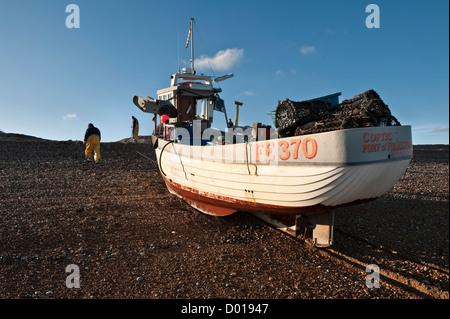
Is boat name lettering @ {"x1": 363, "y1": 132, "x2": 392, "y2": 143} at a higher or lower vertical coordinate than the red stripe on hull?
higher

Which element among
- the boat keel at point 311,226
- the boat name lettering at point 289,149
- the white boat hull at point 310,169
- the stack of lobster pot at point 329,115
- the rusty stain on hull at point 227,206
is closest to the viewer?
the white boat hull at point 310,169

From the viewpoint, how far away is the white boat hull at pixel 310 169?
3814mm

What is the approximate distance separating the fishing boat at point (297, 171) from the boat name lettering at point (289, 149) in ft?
0.05

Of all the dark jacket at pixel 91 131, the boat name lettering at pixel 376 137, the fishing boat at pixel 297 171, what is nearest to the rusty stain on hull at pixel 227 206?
the fishing boat at pixel 297 171

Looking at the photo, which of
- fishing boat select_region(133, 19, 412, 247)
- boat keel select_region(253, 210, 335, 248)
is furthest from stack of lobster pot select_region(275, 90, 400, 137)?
boat keel select_region(253, 210, 335, 248)

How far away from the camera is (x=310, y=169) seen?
159 inches

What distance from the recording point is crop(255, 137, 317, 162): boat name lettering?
13.1ft

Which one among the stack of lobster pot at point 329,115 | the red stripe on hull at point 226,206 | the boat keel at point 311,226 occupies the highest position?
the stack of lobster pot at point 329,115

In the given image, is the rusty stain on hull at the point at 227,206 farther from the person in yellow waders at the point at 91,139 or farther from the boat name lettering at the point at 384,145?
the person in yellow waders at the point at 91,139

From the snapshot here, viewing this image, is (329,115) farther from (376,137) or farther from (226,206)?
(226,206)

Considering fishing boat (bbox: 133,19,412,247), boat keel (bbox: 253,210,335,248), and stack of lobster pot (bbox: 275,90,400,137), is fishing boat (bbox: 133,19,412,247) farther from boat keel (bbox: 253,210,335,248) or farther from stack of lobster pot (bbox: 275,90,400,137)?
stack of lobster pot (bbox: 275,90,400,137)

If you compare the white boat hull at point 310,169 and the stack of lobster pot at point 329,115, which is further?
the stack of lobster pot at point 329,115
